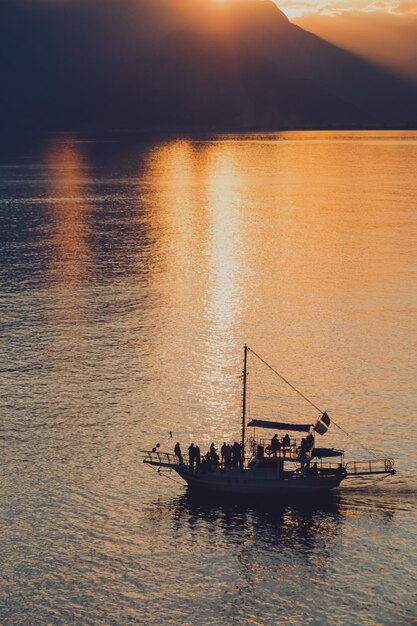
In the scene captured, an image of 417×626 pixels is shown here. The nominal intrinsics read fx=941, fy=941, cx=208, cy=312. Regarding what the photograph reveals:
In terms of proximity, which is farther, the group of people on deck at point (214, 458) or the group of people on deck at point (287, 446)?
the group of people on deck at point (287, 446)

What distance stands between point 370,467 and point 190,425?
726 inches

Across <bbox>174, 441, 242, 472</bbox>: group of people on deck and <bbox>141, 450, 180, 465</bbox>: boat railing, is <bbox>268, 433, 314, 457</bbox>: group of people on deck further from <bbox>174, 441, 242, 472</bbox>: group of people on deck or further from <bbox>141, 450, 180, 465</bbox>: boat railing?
<bbox>141, 450, 180, 465</bbox>: boat railing

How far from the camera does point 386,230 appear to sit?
601 ft

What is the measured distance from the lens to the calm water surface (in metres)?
56.4

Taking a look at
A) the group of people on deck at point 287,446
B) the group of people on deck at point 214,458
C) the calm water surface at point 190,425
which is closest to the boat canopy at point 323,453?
the group of people on deck at point 287,446

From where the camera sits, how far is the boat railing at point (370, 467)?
224 ft

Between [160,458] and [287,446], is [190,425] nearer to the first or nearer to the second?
[160,458]

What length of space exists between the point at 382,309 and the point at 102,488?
59.7 metres

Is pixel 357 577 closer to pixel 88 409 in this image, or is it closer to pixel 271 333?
pixel 88 409

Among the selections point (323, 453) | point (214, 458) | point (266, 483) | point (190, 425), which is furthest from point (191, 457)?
point (190, 425)

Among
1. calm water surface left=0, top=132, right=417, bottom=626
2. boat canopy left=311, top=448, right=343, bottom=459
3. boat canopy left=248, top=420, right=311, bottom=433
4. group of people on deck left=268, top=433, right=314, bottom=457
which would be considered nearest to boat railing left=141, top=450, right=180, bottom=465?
calm water surface left=0, top=132, right=417, bottom=626

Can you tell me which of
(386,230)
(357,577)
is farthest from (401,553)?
(386,230)

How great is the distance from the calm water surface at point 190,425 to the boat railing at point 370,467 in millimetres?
1131

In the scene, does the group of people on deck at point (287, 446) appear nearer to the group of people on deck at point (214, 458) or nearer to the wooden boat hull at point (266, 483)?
the wooden boat hull at point (266, 483)
